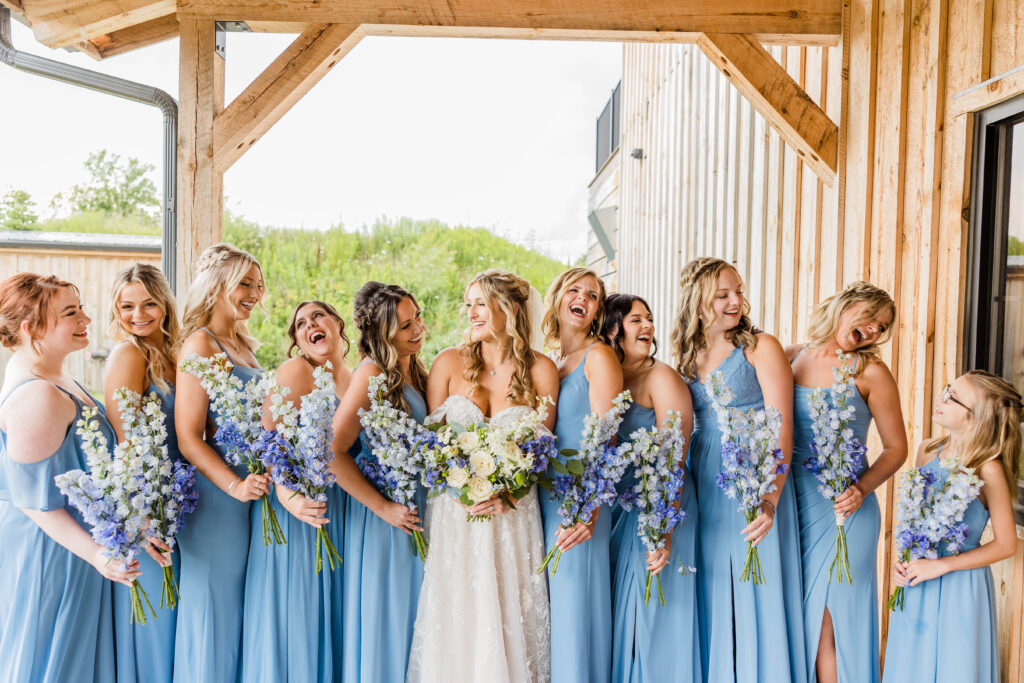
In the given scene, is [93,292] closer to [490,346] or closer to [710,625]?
[490,346]

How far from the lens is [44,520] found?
2766 mm

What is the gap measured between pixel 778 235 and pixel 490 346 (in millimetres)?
3077

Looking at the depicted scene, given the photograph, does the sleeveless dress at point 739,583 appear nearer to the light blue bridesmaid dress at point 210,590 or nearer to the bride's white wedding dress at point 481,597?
the bride's white wedding dress at point 481,597

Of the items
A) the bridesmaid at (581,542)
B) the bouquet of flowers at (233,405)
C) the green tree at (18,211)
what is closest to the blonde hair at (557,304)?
the bridesmaid at (581,542)

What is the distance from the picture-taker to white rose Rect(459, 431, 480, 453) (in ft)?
9.31

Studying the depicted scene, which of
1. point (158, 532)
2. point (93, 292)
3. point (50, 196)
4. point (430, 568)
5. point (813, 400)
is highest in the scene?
point (50, 196)

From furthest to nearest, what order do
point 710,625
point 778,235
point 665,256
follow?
1. point 665,256
2. point 778,235
3. point 710,625

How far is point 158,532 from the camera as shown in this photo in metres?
2.79

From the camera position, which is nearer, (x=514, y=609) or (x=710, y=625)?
(x=514, y=609)

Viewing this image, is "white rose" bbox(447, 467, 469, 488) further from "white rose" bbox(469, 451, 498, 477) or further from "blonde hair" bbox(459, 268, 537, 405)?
"blonde hair" bbox(459, 268, 537, 405)

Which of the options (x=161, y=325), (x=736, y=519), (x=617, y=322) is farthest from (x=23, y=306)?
(x=736, y=519)

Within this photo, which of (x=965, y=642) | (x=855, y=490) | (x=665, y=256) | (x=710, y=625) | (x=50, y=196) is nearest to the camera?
(x=965, y=642)

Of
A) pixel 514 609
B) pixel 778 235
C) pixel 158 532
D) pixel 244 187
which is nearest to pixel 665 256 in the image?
pixel 778 235

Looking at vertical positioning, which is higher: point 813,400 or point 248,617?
point 813,400
